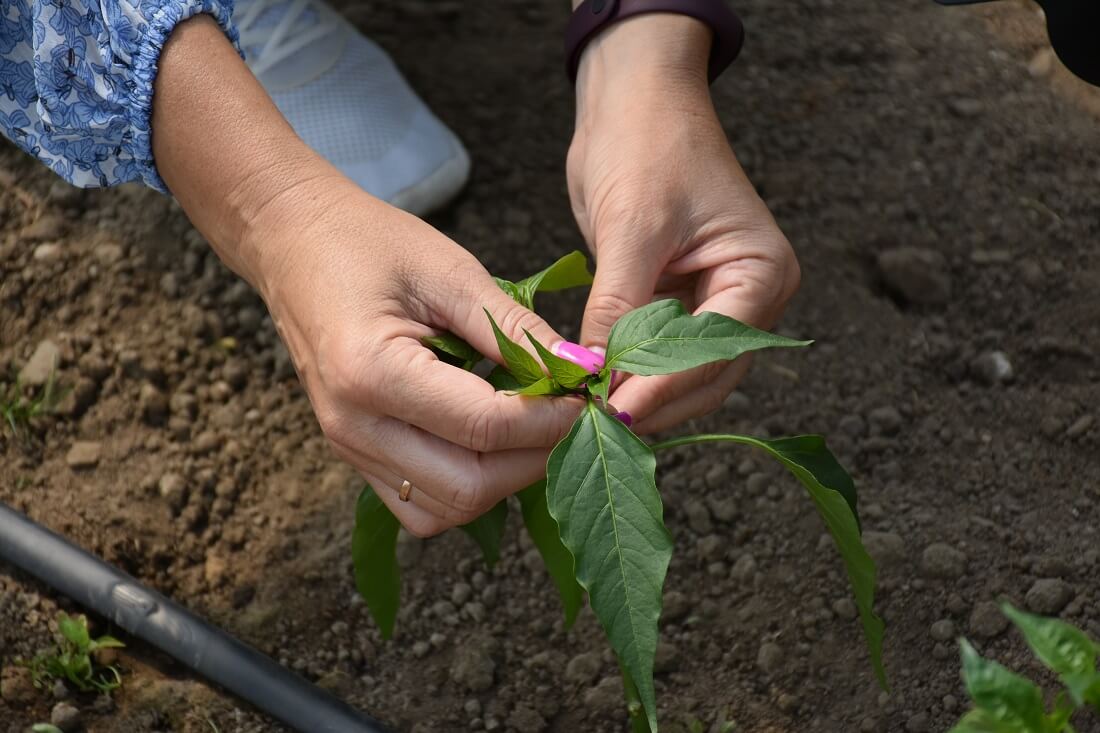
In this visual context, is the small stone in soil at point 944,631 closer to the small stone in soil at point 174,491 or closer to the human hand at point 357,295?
the human hand at point 357,295

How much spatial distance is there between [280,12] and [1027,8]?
1.32 m

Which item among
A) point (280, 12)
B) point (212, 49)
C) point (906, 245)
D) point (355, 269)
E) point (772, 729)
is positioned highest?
point (212, 49)

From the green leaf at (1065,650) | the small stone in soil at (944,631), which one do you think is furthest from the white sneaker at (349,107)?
the green leaf at (1065,650)

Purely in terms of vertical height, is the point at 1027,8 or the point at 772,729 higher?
the point at 1027,8

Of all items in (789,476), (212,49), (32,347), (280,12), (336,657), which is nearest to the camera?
(212,49)

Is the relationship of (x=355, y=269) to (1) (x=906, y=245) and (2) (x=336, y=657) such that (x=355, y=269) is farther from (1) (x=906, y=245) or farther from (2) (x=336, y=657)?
(1) (x=906, y=245)

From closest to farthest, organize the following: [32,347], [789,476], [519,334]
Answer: [519,334] → [789,476] → [32,347]

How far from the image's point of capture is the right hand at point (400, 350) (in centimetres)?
108

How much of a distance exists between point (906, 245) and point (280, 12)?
1063mm

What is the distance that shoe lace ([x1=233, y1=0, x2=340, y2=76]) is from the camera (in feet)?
6.31

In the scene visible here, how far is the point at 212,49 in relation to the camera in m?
1.27

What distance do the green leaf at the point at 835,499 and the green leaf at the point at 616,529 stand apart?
121mm

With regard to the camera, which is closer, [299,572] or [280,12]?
[299,572]

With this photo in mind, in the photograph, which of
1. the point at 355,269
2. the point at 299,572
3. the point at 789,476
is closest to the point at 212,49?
the point at 355,269
